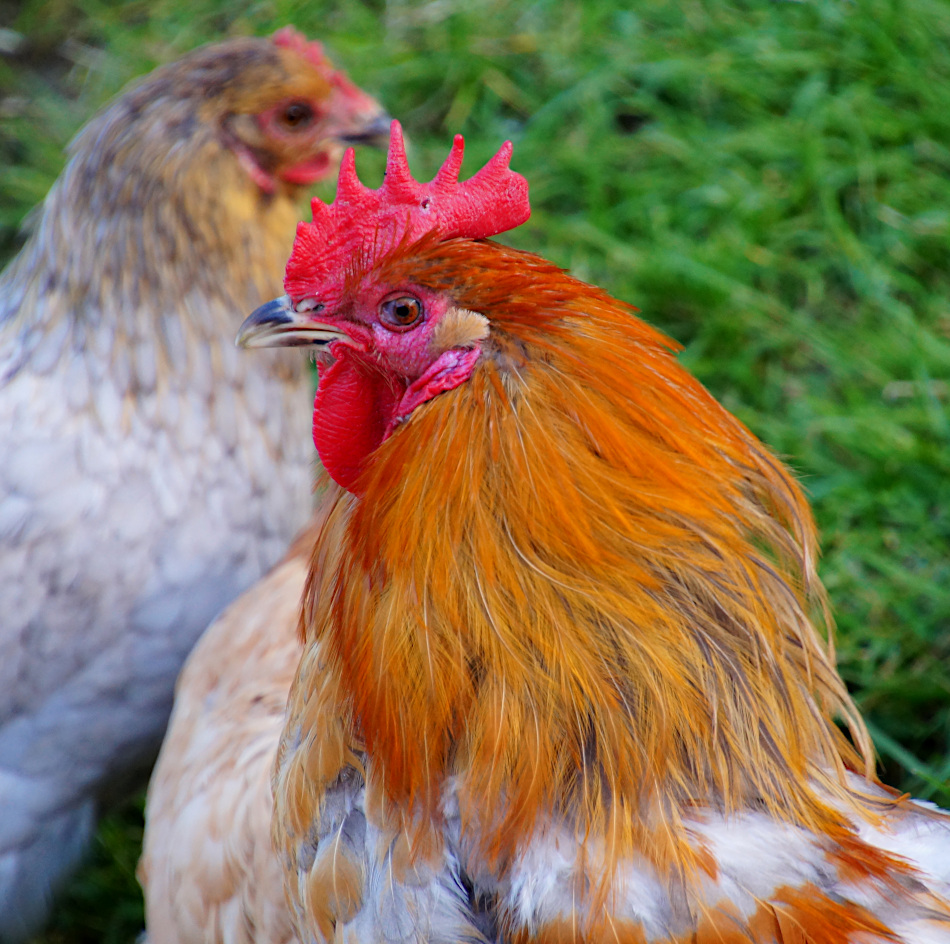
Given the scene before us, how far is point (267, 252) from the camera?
2.90 metres

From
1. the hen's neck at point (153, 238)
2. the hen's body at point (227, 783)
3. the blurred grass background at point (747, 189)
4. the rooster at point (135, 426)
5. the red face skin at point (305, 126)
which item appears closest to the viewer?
the hen's body at point (227, 783)

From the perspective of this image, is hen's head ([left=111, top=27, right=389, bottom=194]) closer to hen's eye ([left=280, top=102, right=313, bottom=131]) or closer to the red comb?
hen's eye ([left=280, top=102, right=313, bottom=131])

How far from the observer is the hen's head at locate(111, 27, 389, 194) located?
109 inches

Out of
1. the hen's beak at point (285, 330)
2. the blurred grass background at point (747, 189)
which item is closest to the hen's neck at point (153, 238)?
the hen's beak at point (285, 330)

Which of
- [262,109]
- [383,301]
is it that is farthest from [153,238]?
[383,301]

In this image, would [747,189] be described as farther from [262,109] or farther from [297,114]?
[262,109]

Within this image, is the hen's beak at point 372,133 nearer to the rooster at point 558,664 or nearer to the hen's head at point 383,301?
the hen's head at point 383,301

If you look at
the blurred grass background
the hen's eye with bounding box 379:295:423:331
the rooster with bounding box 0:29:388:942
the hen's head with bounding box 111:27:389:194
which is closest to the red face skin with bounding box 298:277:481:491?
the hen's eye with bounding box 379:295:423:331

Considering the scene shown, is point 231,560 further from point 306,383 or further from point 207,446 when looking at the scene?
point 306,383

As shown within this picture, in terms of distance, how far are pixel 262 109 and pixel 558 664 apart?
1864 millimetres

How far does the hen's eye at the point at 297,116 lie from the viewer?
2887 millimetres

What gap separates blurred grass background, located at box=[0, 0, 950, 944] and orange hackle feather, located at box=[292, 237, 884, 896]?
4.72 ft

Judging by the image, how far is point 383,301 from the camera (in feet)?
5.53

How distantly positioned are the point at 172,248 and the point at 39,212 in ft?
2.50
